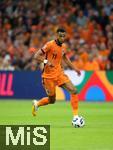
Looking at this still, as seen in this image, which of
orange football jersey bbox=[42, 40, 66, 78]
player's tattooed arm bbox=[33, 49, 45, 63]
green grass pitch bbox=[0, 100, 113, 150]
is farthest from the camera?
orange football jersey bbox=[42, 40, 66, 78]

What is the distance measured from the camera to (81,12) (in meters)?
28.0

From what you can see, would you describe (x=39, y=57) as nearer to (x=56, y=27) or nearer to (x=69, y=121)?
(x=69, y=121)

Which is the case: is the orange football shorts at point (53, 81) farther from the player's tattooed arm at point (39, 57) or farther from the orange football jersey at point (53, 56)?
the player's tattooed arm at point (39, 57)

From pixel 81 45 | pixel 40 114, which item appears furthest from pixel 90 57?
pixel 40 114

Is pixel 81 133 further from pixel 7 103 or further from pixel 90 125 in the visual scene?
pixel 7 103

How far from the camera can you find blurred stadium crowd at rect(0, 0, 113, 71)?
85.0 feet

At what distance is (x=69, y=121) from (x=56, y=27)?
11617 mm

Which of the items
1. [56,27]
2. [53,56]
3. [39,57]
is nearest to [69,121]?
[53,56]

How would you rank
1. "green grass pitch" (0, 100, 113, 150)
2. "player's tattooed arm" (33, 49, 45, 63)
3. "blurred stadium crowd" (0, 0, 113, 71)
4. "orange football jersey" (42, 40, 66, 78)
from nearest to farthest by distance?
1. "green grass pitch" (0, 100, 113, 150)
2. "player's tattooed arm" (33, 49, 45, 63)
3. "orange football jersey" (42, 40, 66, 78)
4. "blurred stadium crowd" (0, 0, 113, 71)

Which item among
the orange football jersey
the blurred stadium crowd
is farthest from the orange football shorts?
the blurred stadium crowd

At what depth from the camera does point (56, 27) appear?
28203mm

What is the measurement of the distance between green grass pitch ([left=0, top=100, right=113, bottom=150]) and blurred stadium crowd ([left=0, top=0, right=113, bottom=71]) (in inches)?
93.2

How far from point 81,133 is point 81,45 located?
12.8m

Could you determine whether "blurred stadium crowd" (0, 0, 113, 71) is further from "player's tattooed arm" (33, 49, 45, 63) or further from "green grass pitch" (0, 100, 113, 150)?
"player's tattooed arm" (33, 49, 45, 63)
